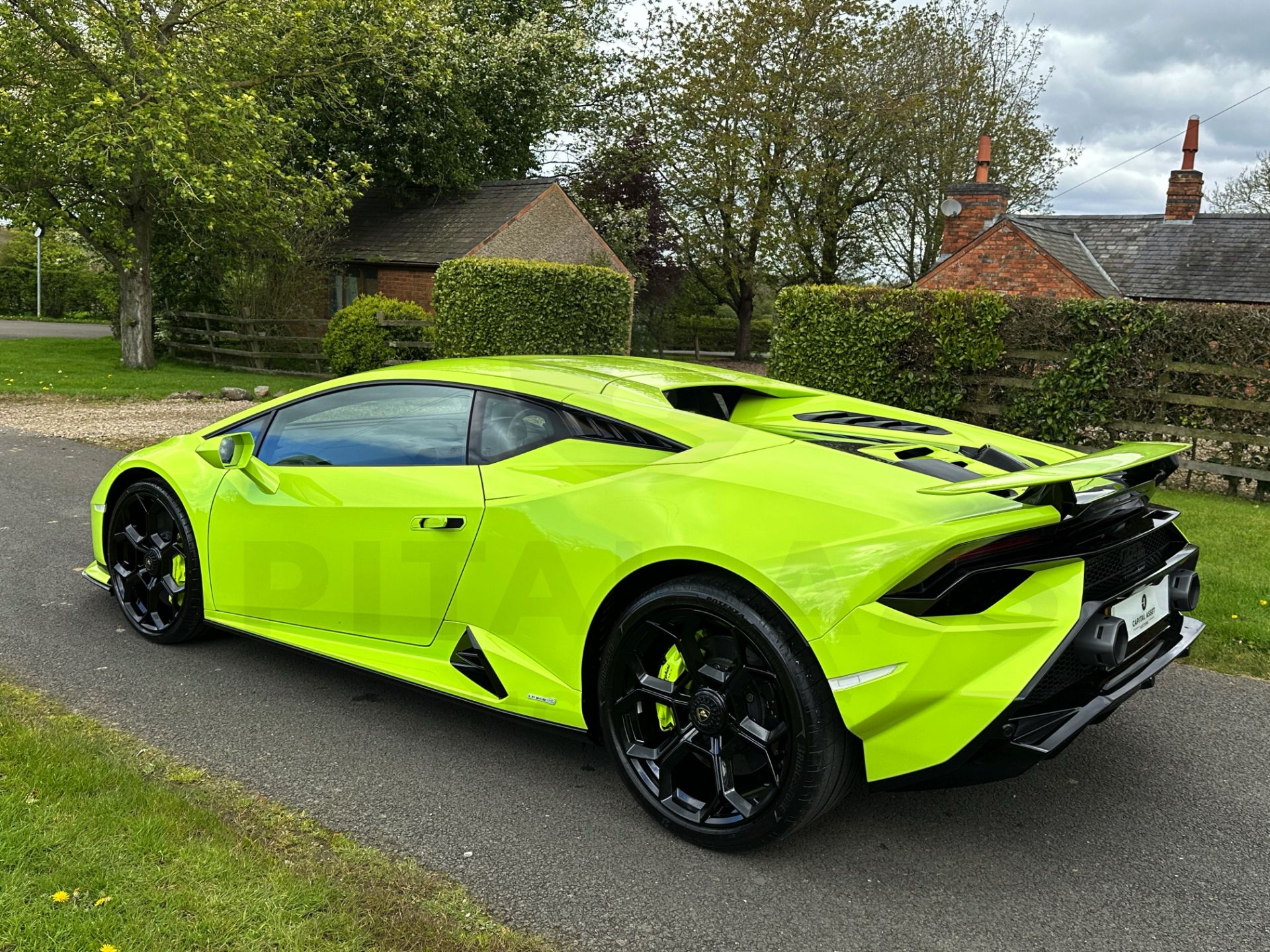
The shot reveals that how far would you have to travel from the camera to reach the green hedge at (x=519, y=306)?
15680mm

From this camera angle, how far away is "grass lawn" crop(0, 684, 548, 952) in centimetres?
235

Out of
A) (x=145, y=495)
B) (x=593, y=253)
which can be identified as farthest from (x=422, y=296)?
(x=145, y=495)

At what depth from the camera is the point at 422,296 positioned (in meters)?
24.0

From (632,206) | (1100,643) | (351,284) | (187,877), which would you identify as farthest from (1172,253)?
(187,877)

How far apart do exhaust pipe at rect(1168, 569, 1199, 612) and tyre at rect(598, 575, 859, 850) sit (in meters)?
1.24

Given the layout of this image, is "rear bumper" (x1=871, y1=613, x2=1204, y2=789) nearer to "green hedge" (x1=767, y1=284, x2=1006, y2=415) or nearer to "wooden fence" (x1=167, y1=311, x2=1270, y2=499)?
"wooden fence" (x1=167, y1=311, x2=1270, y2=499)

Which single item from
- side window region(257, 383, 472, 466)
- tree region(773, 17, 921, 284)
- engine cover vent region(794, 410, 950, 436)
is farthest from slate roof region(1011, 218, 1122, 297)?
side window region(257, 383, 472, 466)

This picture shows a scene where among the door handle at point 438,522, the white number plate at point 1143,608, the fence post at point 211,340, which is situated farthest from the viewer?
the fence post at point 211,340

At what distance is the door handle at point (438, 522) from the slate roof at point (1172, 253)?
62.9 feet

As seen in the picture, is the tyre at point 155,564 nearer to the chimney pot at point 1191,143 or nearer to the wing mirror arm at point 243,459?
the wing mirror arm at point 243,459

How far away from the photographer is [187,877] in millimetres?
2557

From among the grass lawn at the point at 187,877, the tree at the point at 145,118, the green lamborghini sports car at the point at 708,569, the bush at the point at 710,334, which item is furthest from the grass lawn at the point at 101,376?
the bush at the point at 710,334

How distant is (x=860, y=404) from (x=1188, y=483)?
23.3 ft

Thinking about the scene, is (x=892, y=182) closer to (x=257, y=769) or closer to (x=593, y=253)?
(x=593, y=253)
